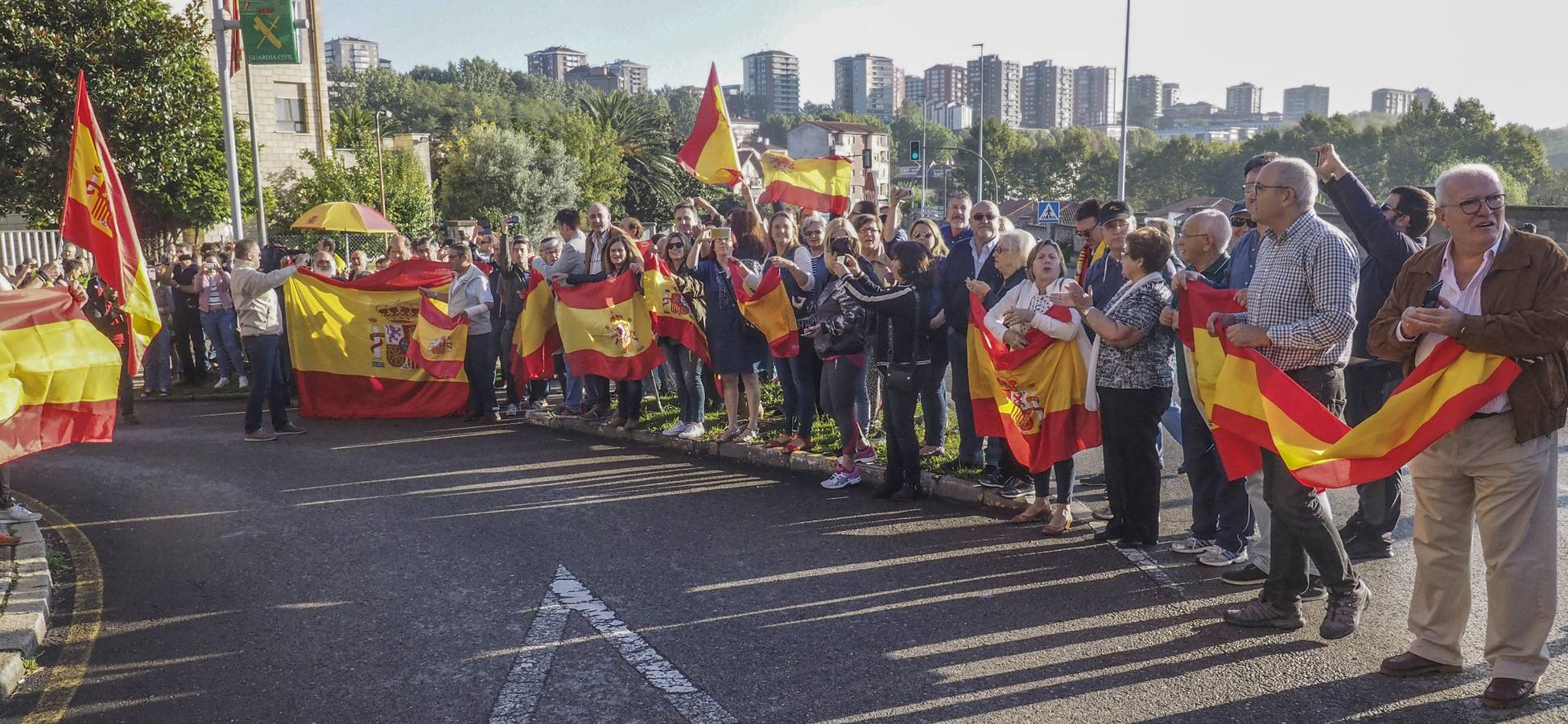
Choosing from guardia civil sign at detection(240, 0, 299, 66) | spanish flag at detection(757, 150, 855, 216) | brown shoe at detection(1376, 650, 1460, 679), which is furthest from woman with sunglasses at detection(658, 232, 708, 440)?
guardia civil sign at detection(240, 0, 299, 66)

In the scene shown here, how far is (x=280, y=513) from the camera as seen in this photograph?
26.2 ft

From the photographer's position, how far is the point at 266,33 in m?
15.4

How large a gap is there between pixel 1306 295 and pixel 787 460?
4684mm

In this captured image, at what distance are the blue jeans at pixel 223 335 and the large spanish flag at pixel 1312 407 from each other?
12.1 meters

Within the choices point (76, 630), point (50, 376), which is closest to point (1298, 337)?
point (76, 630)

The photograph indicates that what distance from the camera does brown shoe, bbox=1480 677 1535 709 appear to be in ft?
14.2

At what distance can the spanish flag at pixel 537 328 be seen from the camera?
11656 millimetres

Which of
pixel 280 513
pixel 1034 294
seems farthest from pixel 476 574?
pixel 1034 294

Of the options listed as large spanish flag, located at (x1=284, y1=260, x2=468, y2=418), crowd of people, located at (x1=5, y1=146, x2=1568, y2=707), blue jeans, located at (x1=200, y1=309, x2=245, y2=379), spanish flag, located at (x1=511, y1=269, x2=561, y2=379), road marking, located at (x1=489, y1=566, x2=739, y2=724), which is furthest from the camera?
blue jeans, located at (x1=200, y1=309, x2=245, y2=379)

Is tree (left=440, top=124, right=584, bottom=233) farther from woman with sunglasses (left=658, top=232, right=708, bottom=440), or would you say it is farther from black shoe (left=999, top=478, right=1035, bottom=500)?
black shoe (left=999, top=478, right=1035, bottom=500)

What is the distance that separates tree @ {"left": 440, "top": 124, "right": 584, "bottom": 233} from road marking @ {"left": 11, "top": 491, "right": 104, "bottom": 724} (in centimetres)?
4905

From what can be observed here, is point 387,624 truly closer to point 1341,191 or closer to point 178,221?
point 1341,191

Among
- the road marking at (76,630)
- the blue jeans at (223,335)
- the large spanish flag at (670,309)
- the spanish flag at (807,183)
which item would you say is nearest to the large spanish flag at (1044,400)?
the large spanish flag at (670,309)

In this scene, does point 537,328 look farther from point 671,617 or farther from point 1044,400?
point 671,617
